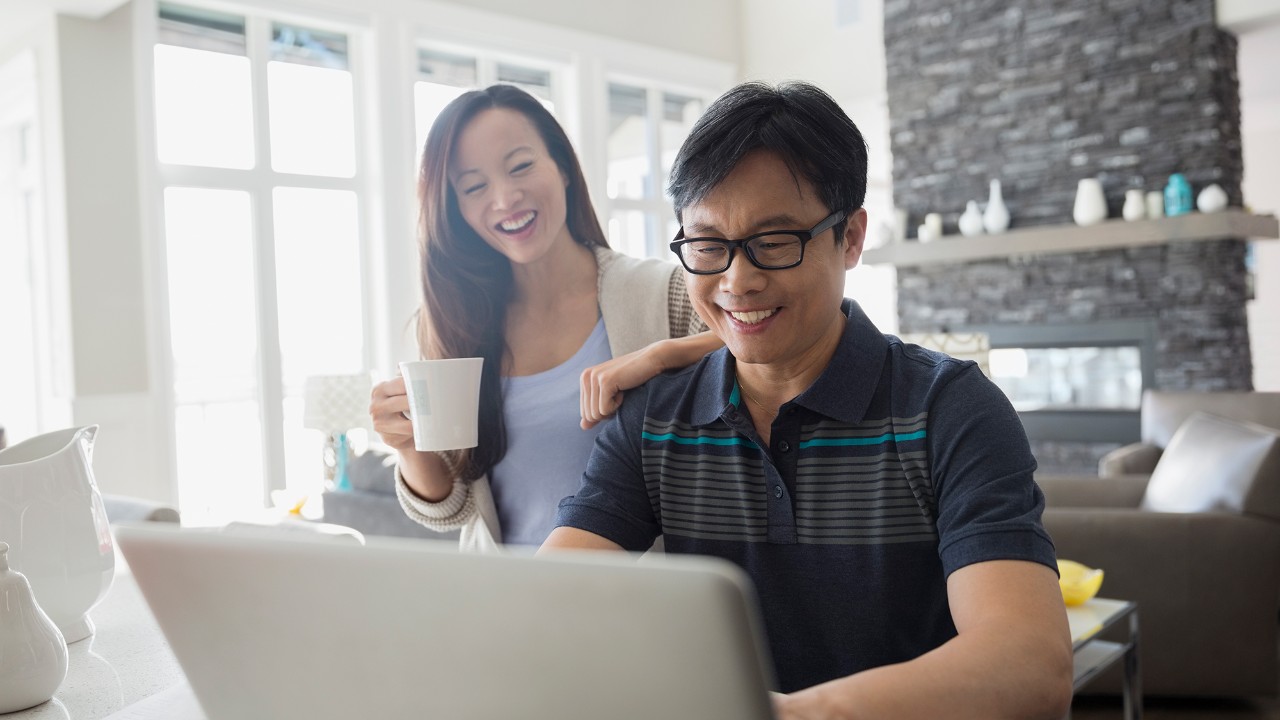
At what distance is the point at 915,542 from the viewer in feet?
3.29

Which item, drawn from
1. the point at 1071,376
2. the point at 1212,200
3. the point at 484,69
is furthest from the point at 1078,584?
the point at 484,69

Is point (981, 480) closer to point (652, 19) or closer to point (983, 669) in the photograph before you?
point (983, 669)

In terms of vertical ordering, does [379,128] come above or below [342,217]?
above

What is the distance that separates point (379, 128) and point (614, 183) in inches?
77.8

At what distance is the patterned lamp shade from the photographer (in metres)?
4.24

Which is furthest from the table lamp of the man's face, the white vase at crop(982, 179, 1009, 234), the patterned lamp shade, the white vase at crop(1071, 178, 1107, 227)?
the white vase at crop(1071, 178, 1107, 227)

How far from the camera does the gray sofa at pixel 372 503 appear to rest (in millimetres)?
3266

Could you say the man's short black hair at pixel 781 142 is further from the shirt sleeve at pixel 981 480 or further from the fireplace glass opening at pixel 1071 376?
the fireplace glass opening at pixel 1071 376

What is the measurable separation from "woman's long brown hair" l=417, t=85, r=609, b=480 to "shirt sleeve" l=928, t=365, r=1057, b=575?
2.14 ft

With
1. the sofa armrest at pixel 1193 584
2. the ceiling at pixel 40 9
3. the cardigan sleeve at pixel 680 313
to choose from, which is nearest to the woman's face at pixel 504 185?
the cardigan sleeve at pixel 680 313

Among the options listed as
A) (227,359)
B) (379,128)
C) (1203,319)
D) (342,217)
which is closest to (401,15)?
(379,128)

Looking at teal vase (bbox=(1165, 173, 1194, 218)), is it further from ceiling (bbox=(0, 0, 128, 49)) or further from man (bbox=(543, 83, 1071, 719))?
ceiling (bbox=(0, 0, 128, 49))

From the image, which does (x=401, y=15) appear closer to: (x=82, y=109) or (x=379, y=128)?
(x=379, y=128)

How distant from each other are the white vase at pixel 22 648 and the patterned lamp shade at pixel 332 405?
325 cm
